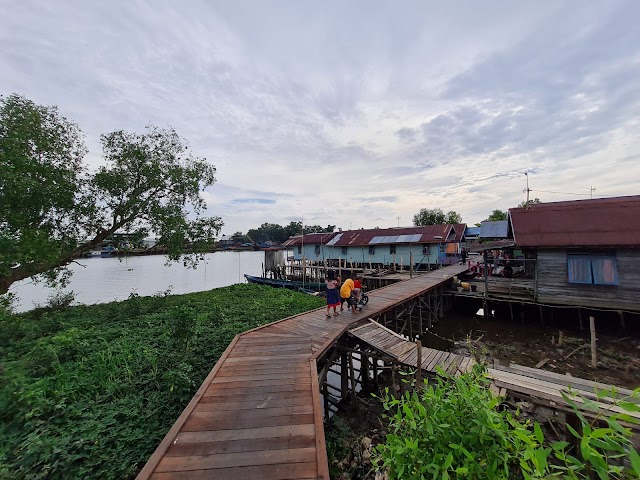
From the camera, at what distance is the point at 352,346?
8875mm

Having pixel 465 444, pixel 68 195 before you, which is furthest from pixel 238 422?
pixel 68 195

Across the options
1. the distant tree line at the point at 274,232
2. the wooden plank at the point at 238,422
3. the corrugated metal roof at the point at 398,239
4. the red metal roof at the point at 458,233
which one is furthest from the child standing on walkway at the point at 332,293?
the distant tree line at the point at 274,232

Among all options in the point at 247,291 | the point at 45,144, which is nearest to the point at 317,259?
the point at 247,291

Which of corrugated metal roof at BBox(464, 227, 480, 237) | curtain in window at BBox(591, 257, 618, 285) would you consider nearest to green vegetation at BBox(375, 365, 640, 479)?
curtain in window at BBox(591, 257, 618, 285)

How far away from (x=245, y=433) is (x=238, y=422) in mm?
288

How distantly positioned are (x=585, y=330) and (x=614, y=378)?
195 inches

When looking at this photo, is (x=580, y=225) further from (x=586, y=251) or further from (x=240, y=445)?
(x=240, y=445)

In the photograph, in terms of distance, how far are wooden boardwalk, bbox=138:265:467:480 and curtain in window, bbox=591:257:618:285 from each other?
12.9 metres

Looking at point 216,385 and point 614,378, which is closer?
point 216,385

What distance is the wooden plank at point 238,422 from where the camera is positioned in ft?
13.3

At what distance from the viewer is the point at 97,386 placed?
20.1ft

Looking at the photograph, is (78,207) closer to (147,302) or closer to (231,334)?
(147,302)

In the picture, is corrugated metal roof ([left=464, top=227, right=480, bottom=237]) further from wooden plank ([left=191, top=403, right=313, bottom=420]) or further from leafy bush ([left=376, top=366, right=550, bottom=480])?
leafy bush ([left=376, top=366, right=550, bottom=480])

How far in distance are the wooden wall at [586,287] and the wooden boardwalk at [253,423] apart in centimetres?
1245
